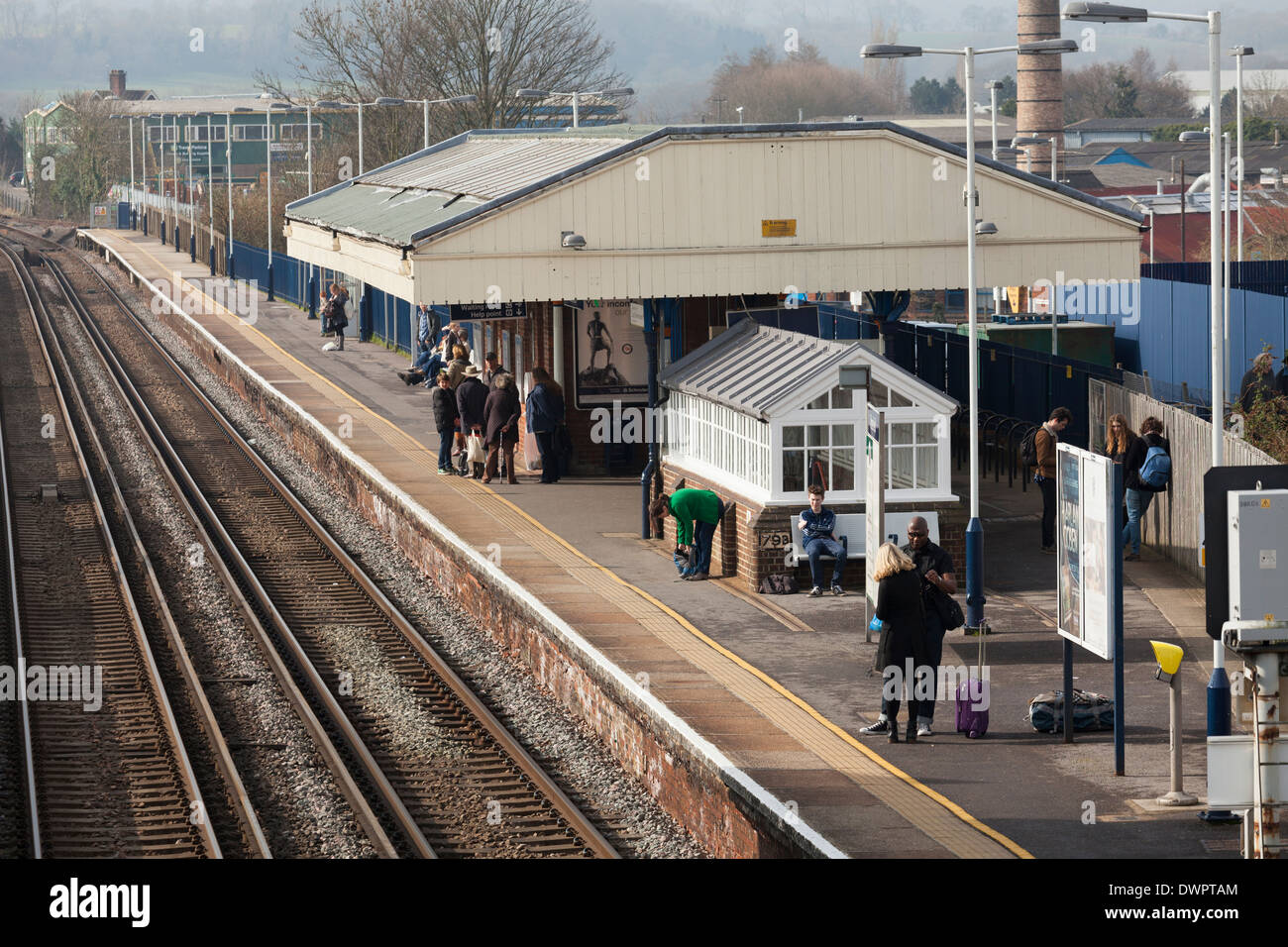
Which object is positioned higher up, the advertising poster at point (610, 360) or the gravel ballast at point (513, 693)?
the advertising poster at point (610, 360)

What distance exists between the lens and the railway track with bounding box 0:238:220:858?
12.5m

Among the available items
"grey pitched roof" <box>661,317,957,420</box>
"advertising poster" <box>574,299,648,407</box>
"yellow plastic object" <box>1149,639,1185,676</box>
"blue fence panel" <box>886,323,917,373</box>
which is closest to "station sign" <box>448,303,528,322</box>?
"advertising poster" <box>574,299,648,407</box>

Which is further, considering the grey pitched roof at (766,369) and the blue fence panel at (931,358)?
the blue fence panel at (931,358)

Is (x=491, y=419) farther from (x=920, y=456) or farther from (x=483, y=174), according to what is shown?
(x=920, y=456)

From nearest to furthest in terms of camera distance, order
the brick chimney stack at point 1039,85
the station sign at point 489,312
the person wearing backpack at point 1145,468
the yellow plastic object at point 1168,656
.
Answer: the yellow plastic object at point 1168,656 < the person wearing backpack at point 1145,468 < the station sign at point 489,312 < the brick chimney stack at point 1039,85

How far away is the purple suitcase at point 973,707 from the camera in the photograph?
1213 centimetres

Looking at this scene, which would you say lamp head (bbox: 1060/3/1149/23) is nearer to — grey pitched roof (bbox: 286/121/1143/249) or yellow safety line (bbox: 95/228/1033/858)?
yellow safety line (bbox: 95/228/1033/858)

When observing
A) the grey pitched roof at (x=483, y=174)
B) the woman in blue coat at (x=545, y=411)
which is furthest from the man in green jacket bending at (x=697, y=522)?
the woman in blue coat at (x=545, y=411)

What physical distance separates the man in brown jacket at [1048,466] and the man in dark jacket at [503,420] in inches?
279

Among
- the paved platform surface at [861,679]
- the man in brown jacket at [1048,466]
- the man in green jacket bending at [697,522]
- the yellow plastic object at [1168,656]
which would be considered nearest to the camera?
the paved platform surface at [861,679]

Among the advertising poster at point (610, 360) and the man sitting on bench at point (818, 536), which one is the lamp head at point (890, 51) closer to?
the man sitting on bench at point (818, 536)

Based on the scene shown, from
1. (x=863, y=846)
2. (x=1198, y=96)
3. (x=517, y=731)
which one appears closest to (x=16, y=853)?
(x=517, y=731)

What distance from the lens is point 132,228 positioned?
326 ft
